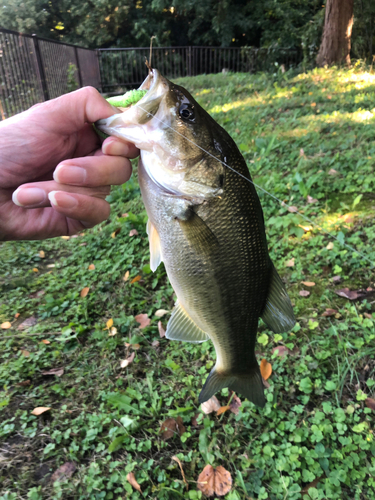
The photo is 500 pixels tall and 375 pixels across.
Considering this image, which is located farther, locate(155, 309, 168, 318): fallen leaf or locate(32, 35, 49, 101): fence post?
locate(32, 35, 49, 101): fence post

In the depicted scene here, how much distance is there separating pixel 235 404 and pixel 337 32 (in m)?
10.3

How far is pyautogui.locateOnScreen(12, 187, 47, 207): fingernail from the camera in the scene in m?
1.42

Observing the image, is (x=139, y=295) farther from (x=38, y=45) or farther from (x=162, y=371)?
(x=38, y=45)

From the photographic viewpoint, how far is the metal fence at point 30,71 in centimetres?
736

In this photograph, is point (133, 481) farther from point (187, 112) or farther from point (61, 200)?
point (187, 112)

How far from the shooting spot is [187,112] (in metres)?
1.40

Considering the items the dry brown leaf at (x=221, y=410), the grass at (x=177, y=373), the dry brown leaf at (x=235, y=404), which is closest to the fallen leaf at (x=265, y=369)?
the grass at (x=177, y=373)

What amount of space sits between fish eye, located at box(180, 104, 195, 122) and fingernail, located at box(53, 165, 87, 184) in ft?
1.64

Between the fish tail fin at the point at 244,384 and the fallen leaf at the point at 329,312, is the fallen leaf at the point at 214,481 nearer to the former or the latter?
the fish tail fin at the point at 244,384

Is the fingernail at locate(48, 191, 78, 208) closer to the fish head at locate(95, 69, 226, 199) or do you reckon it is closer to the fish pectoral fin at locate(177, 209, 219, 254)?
the fish head at locate(95, 69, 226, 199)

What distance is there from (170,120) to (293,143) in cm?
419

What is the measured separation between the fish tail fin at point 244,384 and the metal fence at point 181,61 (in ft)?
53.6

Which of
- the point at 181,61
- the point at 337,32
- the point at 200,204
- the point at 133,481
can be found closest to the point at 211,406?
the point at 133,481

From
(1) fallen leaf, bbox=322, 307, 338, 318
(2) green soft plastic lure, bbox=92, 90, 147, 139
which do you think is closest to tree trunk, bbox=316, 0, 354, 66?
(1) fallen leaf, bbox=322, 307, 338, 318
